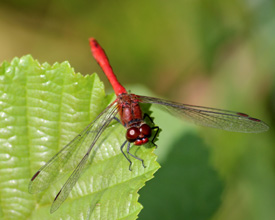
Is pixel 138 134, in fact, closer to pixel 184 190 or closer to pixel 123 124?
pixel 123 124

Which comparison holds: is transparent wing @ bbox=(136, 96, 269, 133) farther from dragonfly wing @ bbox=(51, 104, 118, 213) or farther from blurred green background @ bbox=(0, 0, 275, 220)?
dragonfly wing @ bbox=(51, 104, 118, 213)

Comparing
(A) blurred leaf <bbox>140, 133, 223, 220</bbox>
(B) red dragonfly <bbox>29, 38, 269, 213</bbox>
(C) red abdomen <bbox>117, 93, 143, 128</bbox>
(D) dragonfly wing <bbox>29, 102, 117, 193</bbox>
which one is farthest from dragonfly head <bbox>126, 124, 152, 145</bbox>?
(A) blurred leaf <bbox>140, 133, 223, 220</bbox>

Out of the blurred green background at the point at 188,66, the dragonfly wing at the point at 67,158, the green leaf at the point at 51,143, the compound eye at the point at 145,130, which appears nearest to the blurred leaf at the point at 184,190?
the blurred green background at the point at 188,66

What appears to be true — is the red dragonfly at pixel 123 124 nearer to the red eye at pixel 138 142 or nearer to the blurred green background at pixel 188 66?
the red eye at pixel 138 142

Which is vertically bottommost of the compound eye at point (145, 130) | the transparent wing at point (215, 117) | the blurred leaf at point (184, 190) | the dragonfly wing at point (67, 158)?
the blurred leaf at point (184, 190)

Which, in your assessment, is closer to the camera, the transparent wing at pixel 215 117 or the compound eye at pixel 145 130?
the compound eye at pixel 145 130

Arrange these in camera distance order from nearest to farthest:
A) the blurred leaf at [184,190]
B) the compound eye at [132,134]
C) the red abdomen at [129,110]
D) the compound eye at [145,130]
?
the compound eye at [132,134], the compound eye at [145,130], the red abdomen at [129,110], the blurred leaf at [184,190]
